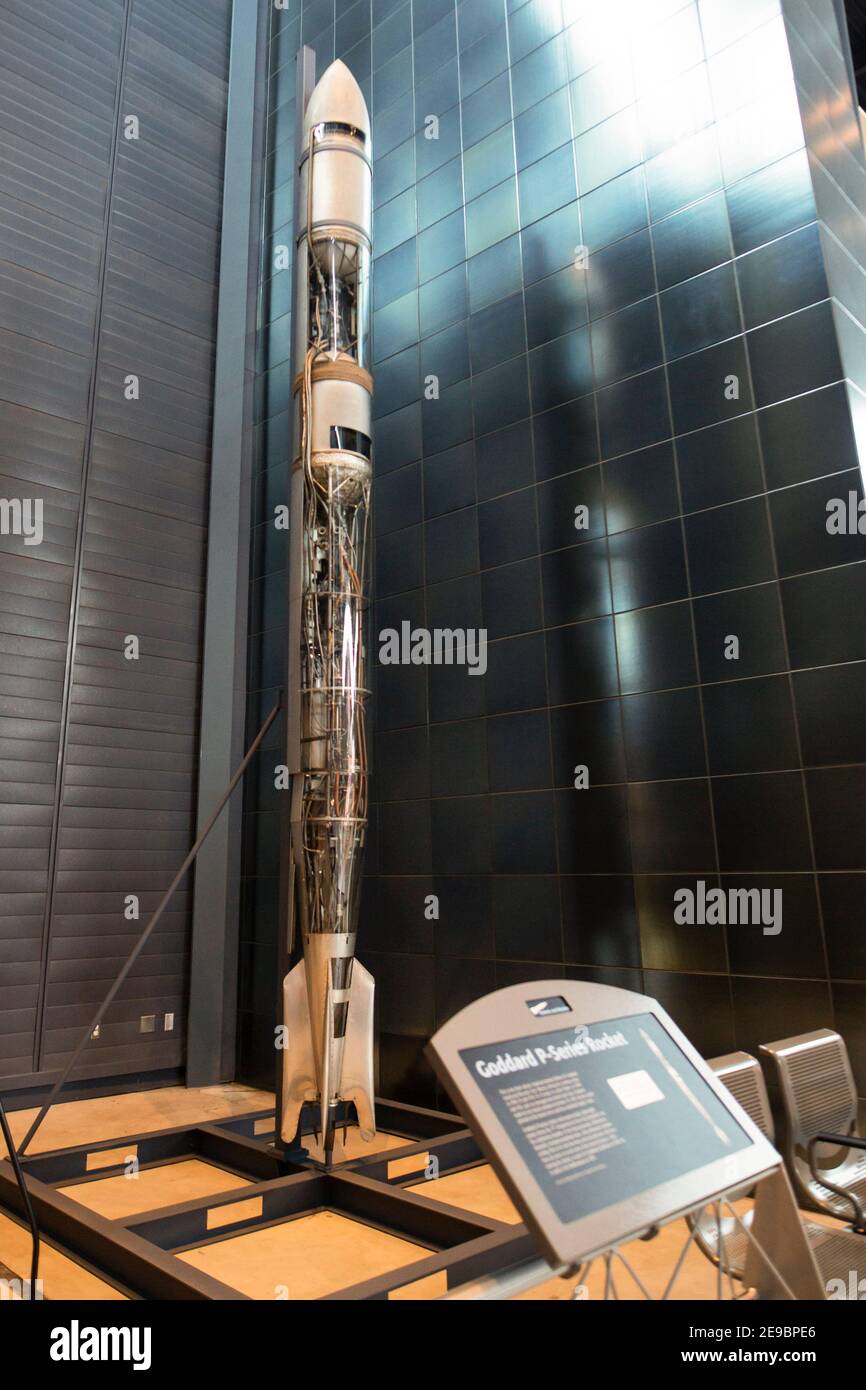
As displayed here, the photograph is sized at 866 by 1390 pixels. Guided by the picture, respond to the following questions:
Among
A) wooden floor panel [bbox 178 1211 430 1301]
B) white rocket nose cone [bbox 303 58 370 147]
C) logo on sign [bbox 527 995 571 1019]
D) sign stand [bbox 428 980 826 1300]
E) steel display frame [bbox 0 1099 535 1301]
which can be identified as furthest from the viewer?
white rocket nose cone [bbox 303 58 370 147]

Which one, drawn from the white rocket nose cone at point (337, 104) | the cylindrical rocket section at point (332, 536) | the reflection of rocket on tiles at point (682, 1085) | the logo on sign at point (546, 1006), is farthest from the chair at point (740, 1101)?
the white rocket nose cone at point (337, 104)

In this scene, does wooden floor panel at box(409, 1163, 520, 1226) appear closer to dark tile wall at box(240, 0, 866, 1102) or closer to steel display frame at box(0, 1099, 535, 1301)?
steel display frame at box(0, 1099, 535, 1301)

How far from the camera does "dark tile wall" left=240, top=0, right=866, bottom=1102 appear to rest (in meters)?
4.06

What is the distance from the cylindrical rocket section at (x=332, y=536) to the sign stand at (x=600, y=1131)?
286cm

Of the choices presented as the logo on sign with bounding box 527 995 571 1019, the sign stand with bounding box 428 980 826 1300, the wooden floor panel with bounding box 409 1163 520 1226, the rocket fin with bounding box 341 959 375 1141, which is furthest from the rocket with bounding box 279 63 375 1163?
the logo on sign with bounding box 527 995 571 1019

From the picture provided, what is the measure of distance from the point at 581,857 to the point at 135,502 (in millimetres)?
4416

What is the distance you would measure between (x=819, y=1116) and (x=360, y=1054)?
2249 mm

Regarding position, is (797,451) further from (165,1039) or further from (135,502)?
(165,1039)

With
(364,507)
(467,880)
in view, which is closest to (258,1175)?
(467,880)

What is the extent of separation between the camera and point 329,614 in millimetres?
4625

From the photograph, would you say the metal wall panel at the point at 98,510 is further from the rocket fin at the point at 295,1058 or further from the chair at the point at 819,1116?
Result: the chair at the point at 819,1116

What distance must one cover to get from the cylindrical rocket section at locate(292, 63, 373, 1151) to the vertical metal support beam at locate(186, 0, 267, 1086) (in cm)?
232

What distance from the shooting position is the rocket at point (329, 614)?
4.29m

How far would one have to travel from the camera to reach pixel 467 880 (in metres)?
5.34
